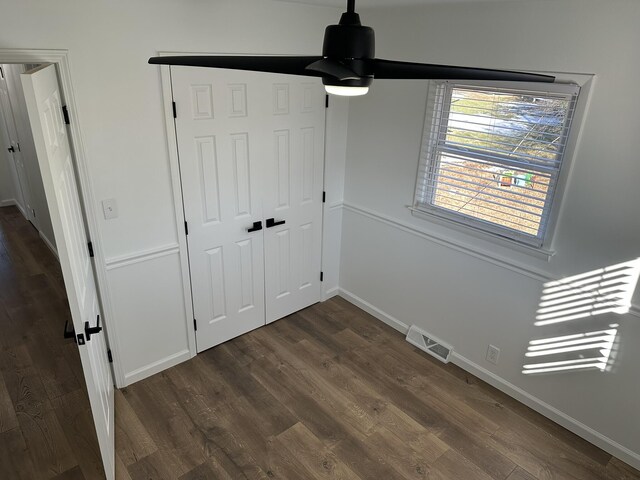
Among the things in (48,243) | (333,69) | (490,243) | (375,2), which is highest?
(375,2)

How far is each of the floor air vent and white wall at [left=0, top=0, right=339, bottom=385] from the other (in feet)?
5.73

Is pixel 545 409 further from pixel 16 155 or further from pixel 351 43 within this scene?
pixel 16 155

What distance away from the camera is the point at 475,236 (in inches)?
114

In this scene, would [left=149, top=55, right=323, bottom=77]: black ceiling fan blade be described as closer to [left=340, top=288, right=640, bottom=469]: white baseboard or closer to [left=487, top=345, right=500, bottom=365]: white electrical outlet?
[left=487, top=345, right=500, bottom=365]: white electrical outlet

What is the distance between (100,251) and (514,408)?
110 inches

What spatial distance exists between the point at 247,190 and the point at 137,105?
93 centimetres

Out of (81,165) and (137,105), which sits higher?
(137,105)

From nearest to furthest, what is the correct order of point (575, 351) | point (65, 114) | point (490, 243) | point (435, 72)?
point (435, 72) < point (65, 114) < point (575, 351) < point (490, 243)

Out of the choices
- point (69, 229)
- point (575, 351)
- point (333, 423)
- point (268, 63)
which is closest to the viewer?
point (268, 63)

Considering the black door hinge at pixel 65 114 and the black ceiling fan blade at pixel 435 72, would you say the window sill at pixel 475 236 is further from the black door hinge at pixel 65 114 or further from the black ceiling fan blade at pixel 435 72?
the black door hinge at pixel 65 114

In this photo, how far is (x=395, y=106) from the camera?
315 cm

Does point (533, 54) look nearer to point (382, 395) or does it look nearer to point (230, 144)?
point (230, 144)

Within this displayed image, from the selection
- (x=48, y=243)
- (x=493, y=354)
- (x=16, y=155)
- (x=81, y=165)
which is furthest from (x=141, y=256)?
(x=16, y=155)

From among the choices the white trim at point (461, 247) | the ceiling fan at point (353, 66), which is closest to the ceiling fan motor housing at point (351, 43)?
the ceiling fan at point (353, 66)
